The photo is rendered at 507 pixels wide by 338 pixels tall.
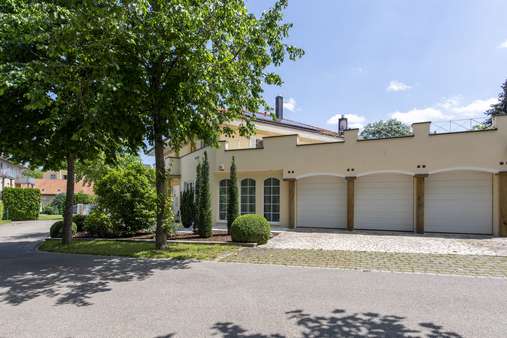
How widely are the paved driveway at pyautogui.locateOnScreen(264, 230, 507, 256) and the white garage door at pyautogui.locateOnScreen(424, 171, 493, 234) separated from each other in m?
0.83

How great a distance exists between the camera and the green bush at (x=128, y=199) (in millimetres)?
15062

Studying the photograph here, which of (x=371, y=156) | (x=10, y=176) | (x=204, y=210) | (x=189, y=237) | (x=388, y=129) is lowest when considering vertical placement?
(x=189, y=237)

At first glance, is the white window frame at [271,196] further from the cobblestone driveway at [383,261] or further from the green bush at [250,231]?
the cobblestone driveway at [383,261]

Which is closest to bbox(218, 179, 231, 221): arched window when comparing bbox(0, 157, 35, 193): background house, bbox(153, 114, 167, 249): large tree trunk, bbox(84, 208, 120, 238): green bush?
bbox(84, 208, 120, 238): green bush

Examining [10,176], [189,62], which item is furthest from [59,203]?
[189,62]

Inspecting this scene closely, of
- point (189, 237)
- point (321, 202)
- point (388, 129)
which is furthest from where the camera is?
point (388, 129)

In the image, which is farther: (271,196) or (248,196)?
(248,196)

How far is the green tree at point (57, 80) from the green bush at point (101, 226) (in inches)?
160

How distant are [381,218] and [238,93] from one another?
923cm

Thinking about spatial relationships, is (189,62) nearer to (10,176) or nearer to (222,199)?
(222,199)

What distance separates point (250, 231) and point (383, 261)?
4.47m

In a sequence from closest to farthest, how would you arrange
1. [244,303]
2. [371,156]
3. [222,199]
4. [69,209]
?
[244,303] < [69,209] < [371,156] < [222,199]

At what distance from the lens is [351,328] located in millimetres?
4758

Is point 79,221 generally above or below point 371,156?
below
